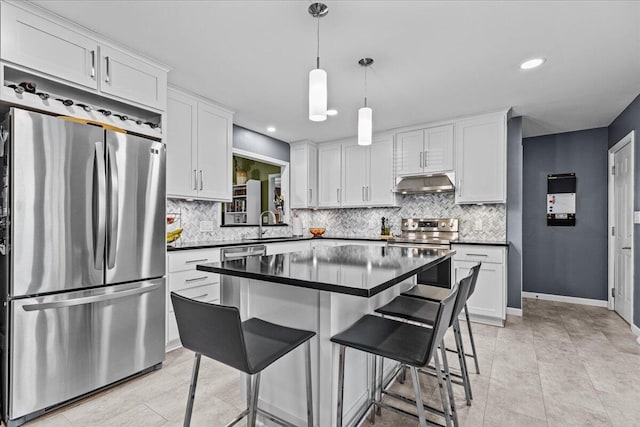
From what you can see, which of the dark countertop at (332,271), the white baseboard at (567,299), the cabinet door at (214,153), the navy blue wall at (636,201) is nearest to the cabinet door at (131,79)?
the cabinet door at (214,153)

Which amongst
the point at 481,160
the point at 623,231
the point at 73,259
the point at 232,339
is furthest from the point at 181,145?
the point at 623,231

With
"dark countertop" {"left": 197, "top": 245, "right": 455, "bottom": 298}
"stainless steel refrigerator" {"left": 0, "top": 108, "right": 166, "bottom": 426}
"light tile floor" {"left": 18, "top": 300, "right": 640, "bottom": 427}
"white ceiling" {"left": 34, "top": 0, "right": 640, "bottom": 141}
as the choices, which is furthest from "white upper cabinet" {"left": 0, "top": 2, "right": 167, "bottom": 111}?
"light tile floor" {"left": 18, "top": 300, "right": 640, "bottom": 427}

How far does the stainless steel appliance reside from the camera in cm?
387

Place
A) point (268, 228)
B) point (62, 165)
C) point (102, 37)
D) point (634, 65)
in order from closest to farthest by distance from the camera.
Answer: point (62, 165) < point (102, 37) < point (634, 65) < point (268, 228)

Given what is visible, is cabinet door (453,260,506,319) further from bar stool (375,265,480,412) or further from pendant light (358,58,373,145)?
pendant light (358,58,373,145)

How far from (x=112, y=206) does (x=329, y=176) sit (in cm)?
348

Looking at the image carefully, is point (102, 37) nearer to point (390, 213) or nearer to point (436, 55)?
point (436, 55)

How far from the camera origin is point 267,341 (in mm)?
1433

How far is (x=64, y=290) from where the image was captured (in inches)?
77.5

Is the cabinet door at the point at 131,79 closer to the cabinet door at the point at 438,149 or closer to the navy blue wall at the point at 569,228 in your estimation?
the cabinet door at the point at 438,149

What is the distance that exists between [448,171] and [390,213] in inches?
45.4

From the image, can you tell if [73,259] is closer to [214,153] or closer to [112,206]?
[112,206]

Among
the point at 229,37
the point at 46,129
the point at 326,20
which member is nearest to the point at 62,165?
the point at 46,129

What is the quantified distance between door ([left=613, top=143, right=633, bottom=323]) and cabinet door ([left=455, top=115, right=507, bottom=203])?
134 cm
